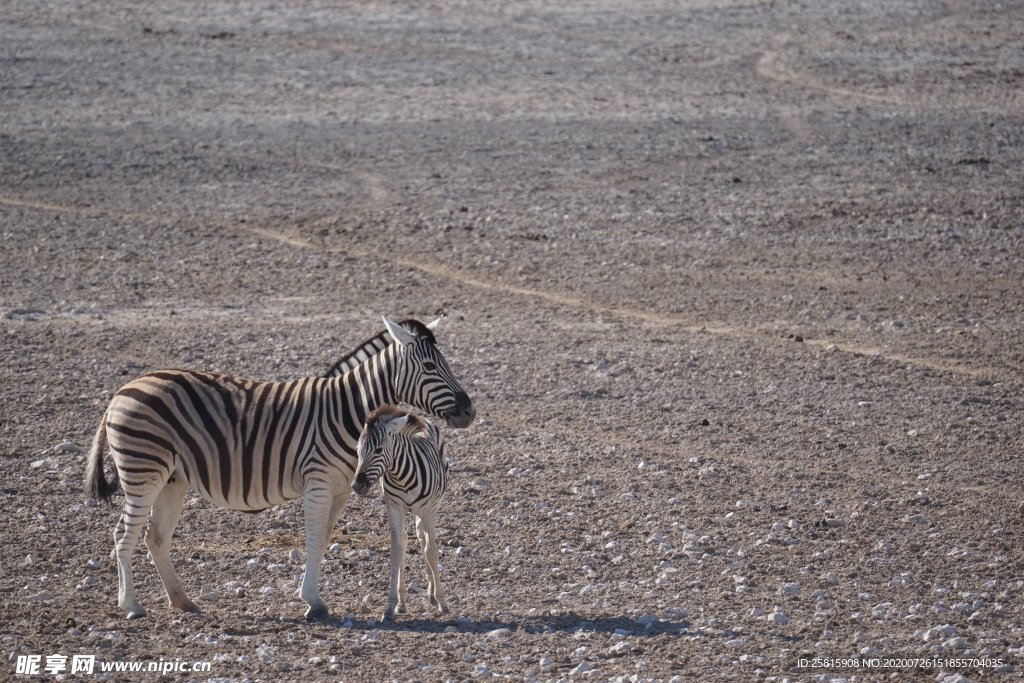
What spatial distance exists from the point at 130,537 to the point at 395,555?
1.64 m

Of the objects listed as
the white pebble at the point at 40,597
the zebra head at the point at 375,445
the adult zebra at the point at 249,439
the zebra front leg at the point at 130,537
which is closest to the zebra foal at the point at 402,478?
the zebra head at the point at 375,445

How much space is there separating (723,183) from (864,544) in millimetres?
11633

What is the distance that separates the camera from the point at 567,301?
15188 mm

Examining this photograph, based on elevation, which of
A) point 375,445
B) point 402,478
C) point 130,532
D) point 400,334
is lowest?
point 130,532

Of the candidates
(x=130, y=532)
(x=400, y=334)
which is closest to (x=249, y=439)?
(x=130, y=532)

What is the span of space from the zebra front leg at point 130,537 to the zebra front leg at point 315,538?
96 cm

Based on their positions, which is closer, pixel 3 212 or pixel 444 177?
pixel 3 212

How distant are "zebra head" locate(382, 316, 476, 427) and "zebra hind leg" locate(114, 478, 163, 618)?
1640 mm

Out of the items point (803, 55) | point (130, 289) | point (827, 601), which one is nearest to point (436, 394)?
point (827, 601)

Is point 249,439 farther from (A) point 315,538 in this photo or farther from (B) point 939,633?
(B) point 939,633

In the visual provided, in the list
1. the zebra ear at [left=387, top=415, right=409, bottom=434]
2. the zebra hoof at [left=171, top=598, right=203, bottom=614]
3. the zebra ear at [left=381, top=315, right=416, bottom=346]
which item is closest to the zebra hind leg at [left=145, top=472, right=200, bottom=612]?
the zebra hoof at [left=171, top=598, right=203, bottom=614]

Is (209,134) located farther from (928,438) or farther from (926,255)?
(928,438)

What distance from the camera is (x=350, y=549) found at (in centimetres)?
902

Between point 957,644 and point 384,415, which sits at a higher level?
point 384,415
